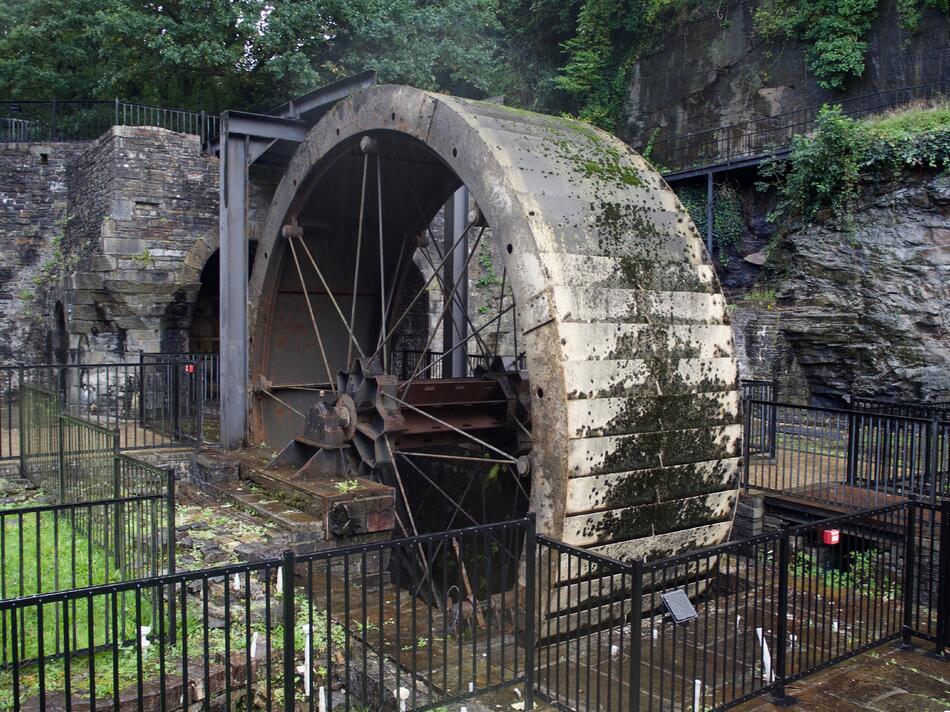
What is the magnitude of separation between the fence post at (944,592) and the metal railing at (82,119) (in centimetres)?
1250

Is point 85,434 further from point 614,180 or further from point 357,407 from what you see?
point 614,180

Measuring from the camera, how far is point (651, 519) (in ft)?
15.6

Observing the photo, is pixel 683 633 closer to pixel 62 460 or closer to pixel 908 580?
pixel 908 580

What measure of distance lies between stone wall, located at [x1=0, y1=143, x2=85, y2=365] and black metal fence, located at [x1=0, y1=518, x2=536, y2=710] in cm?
1103

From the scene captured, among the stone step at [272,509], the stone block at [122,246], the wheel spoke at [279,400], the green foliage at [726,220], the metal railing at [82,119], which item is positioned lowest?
the stone step at [272,509]

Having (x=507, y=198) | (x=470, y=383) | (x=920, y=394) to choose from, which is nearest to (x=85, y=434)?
(x=470, y=383)

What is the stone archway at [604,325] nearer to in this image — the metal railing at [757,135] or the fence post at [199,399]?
the fence post at [199,399]

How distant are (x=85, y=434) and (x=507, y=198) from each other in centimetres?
388

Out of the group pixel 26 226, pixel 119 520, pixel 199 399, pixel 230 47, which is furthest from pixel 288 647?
pixel 230 47

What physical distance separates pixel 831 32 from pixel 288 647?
1804cm

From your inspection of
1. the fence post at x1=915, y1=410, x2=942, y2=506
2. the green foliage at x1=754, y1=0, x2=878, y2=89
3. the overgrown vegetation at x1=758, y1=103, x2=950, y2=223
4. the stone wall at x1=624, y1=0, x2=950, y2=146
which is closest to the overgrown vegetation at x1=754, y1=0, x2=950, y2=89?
the green foliage at x1=754, y1=0, x2=878, y2=89

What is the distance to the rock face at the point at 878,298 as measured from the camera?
12781 mm

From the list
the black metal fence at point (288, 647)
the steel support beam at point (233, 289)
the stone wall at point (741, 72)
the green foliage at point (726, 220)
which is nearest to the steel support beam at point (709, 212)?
the green foliage at point (726, 220)

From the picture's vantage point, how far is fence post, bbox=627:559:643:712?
345 centimetres
